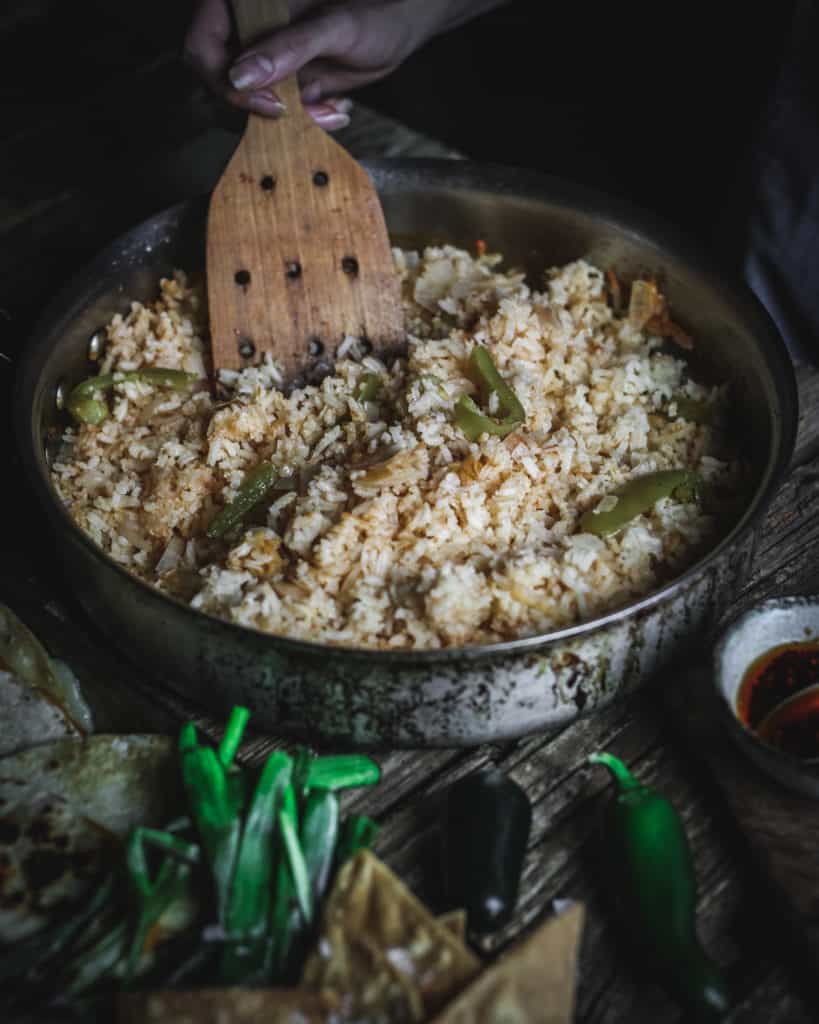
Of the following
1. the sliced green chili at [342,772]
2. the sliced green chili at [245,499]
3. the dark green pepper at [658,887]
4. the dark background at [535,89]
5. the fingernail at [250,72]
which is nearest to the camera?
the dark green pepper at [658,887]

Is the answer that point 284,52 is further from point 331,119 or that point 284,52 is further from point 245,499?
point 245,499

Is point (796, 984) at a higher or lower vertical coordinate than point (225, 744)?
lower

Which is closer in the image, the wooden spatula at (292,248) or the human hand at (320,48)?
the human hand at (320,48)

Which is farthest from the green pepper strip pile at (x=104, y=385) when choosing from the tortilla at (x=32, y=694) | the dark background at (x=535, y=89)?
the dark background at (x=535, y=89)

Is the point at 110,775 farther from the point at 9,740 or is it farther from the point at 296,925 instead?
the point at 296,925

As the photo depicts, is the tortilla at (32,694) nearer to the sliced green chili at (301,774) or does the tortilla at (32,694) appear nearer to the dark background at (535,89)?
the sliced green chili at (301,774)

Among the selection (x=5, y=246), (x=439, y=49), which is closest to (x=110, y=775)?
(x=5, y=246)
